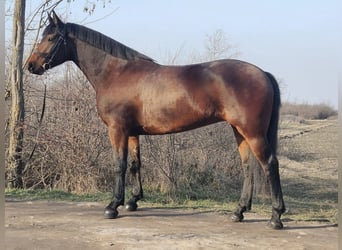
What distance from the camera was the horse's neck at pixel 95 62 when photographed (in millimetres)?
6152

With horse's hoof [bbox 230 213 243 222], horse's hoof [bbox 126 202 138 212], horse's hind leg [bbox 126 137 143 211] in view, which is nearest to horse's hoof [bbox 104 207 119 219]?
horse's hoof [bbox 126 202 138 212]

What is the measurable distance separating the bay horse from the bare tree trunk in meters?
2.82

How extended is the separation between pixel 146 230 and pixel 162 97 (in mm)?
1641

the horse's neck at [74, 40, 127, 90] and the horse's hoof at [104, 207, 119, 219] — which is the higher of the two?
the horse's neck at [74, 40, 127, 90]

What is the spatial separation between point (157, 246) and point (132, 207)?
174cm

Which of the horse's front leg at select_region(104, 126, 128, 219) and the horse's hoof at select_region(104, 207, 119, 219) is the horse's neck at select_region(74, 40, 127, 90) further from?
the horse's hoof at select_region(104, 207, 119, 219)

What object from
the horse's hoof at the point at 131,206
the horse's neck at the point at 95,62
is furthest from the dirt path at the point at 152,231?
the horse's neck at the point at 95,62

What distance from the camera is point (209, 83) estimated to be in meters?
5.52

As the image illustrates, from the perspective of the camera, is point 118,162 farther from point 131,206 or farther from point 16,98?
point 16,98

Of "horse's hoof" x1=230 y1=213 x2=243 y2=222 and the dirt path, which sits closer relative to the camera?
the dirt path

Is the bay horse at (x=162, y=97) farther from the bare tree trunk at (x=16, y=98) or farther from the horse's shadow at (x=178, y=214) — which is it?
the bare tree trunk at (x=16, y=98)

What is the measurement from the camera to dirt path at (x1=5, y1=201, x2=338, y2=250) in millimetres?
4625

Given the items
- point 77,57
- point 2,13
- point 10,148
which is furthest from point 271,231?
point 10,148

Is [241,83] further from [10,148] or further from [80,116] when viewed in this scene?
[10,148]
